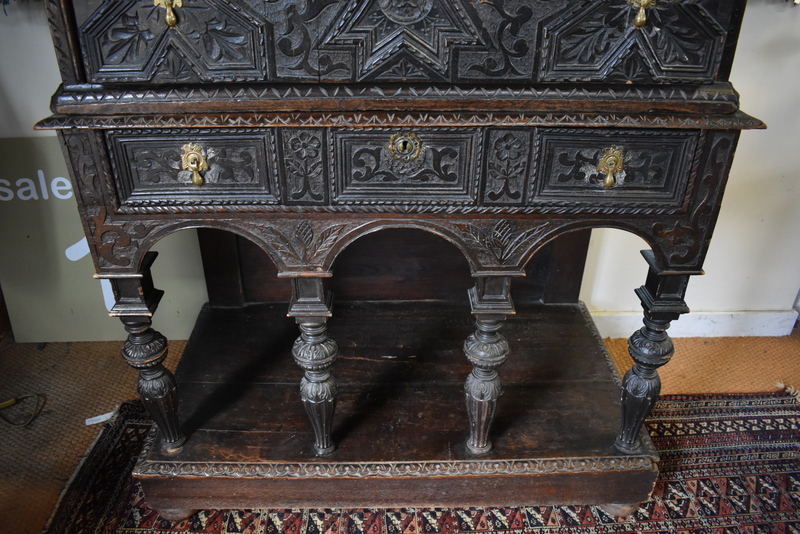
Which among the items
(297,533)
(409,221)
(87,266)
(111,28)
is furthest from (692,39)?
(87,266)

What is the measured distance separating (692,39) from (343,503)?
125 cm

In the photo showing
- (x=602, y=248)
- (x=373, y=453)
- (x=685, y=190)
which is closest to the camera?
(x=685, y=190)

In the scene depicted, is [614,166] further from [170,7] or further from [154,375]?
[154,375]

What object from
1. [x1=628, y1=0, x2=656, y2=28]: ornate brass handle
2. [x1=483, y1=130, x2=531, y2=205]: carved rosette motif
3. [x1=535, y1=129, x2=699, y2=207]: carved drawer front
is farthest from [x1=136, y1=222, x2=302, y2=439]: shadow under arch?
[x1=628, y1=0, x2=656, y2=28]: ornate brass handle

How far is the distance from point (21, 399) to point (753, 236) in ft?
7.86

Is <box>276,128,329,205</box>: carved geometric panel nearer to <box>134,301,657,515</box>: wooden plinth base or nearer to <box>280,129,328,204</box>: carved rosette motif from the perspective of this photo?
<box>280,129,328,204</box>: carved rosette motif

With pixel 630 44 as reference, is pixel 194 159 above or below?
below

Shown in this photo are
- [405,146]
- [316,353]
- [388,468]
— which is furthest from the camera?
[388,468]

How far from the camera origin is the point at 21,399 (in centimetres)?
196

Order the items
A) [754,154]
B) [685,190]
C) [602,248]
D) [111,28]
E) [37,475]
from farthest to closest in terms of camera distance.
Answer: [602,248] → [754,154] → [37,475] → [685,190] → [111,28]

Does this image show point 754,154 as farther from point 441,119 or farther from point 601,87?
point 441,119

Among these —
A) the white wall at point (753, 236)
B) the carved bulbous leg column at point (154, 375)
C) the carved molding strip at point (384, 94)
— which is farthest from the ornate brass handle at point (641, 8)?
the carved bulbous leg column at point (154, 375)

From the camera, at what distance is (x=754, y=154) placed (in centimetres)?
196

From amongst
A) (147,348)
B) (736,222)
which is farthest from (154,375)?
(736,222)
